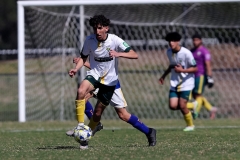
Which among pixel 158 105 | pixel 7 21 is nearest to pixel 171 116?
pixel 158 105

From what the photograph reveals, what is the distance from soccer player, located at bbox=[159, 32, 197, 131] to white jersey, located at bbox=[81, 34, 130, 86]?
3.71 metres

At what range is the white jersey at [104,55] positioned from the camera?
29.9 ft

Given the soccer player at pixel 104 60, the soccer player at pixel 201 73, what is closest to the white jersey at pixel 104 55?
the soccer player at pixel 104 60

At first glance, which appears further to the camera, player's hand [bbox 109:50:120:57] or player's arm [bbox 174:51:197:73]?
player's arm [bbox 174:51:197:73]

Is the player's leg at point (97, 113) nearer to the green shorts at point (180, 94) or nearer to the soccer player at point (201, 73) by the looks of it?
the green shorts at point (180, 94)

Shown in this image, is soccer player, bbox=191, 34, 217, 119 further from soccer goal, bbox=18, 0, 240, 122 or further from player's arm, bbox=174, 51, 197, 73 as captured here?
player's arm, bbox=174, 51, 197, 73

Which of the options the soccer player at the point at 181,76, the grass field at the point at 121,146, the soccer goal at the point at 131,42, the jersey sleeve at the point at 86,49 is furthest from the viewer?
the soccer goal at the point at 131,42

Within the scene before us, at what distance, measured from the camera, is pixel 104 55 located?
913 centimetres

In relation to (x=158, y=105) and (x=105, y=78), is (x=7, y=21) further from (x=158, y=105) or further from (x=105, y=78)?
(x=105, y=78)

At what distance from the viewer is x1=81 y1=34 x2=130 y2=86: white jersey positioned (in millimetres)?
9102

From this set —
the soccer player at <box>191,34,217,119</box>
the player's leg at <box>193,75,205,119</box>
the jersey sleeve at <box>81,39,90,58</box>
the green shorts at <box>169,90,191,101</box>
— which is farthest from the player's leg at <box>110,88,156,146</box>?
the player's leg at <box>193,75,205,119</box>

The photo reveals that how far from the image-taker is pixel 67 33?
17.9 m

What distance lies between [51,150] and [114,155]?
111cm

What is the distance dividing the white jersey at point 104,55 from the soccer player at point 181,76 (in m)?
3.71
